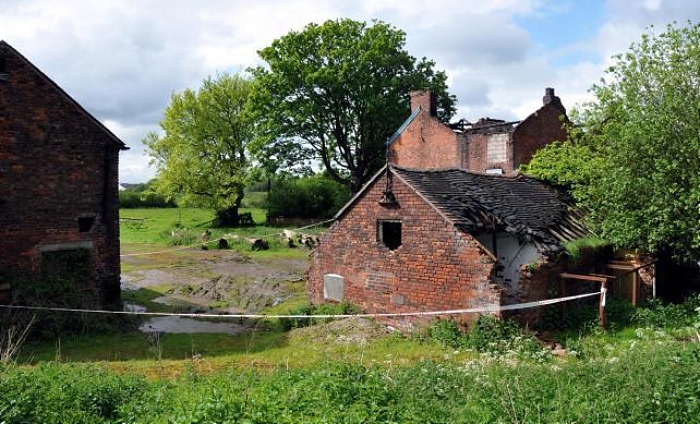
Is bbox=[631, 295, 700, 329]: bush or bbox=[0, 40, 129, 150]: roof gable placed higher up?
bbox=[0, 40, 129, 150]: roof gable

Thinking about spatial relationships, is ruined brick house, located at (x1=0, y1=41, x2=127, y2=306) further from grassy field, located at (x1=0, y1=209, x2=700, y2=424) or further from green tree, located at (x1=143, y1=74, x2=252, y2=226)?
green tree, located at (x1=143, y1=74, x2=252, y2=226)

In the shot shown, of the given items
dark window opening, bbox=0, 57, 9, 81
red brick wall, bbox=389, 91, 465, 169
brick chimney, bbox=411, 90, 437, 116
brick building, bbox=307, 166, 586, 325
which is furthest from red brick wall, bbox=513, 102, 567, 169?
dark window opening, bbox=0, 57, 9, 81

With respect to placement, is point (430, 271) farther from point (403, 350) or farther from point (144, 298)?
point (144, 298)

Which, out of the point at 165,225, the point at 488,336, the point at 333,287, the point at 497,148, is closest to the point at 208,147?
the point at 165,225

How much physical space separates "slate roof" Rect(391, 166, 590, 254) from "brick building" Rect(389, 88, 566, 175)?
6.95 m

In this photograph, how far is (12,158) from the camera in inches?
559

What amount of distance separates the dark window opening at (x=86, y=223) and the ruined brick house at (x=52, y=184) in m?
0.03

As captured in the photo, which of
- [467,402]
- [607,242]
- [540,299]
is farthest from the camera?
[607,242]

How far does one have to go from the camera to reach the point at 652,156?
15117mm

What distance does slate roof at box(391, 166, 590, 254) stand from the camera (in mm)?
13656

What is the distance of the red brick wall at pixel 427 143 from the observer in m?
28.0

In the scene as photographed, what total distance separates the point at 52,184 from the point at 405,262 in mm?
9943

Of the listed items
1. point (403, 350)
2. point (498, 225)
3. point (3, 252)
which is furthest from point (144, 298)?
point (498, 225)

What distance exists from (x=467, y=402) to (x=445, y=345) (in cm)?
560
